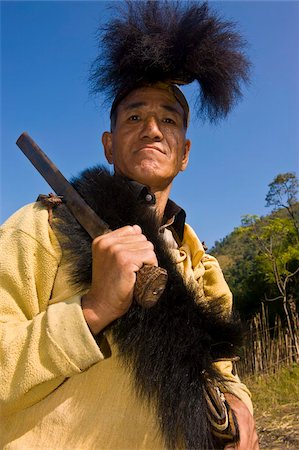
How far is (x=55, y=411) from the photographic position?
143 centimetres

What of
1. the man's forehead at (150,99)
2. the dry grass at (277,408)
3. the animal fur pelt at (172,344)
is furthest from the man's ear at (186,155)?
the dry grass at (277,408)

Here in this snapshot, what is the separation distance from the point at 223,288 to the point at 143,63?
3.77 feet

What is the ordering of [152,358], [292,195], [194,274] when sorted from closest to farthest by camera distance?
[152,358] < [194,274] < [292,195]

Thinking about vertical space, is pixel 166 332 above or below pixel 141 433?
above

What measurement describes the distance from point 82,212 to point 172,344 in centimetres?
55

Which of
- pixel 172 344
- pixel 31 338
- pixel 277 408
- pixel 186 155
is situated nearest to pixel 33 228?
pixel 31 338

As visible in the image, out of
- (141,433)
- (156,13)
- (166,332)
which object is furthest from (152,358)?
(156,13)

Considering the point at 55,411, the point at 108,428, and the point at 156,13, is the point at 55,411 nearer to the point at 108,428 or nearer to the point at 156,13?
the point at 108,428

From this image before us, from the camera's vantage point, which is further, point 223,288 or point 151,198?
point 223,288

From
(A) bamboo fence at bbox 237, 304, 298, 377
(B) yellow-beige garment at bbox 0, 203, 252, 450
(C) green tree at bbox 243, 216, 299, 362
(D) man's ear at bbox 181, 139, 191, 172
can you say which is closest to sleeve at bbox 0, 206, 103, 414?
(B) yellow-beige garment at bbox 0, 203, 252, 450

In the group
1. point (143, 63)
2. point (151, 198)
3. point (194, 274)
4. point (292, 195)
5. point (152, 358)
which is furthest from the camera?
point (292, 195)

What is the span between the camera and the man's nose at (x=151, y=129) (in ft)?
6.84

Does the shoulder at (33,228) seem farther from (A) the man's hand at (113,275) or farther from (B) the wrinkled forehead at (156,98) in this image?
(B) the wrinkled forehead at (156,98)

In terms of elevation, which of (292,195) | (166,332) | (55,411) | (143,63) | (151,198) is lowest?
(55,411)
